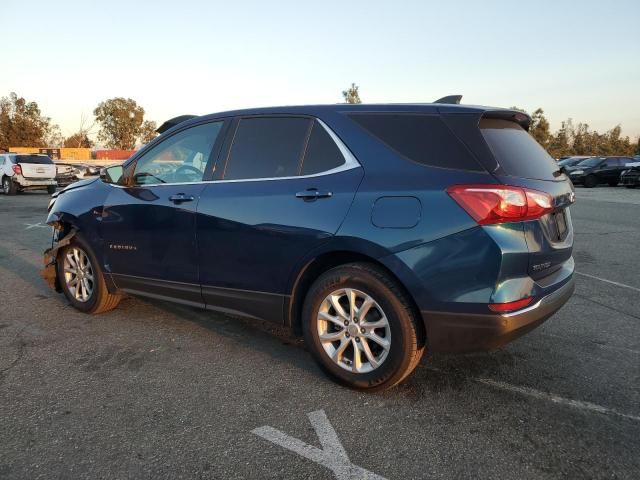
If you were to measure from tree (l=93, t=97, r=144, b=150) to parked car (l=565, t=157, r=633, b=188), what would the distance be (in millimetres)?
71904

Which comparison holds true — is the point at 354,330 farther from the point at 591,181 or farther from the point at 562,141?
the point at 562,141

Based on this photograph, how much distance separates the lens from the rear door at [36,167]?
18.7 meters

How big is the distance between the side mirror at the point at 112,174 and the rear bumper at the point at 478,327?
305cm

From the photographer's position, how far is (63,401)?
9.78 ft

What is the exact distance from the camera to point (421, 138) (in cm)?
295

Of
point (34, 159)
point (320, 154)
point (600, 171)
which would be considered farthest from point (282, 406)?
point (600, 171)

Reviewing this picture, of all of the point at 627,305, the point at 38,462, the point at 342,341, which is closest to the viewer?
the point at 38,462

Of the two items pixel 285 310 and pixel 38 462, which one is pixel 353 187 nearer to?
pixel 285 310

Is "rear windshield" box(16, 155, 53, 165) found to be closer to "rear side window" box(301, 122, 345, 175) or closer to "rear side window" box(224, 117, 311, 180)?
"rear side window" box(224, 117, 311, 180)

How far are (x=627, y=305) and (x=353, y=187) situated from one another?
3.58 metres

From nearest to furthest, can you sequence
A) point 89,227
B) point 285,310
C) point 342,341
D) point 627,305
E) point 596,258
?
point 342,341
point 285,310
point 89,227
point 627,305
point 596,258

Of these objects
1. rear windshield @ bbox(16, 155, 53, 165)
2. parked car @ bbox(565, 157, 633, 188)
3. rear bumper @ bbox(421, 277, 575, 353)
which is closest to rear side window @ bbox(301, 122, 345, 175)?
rear bumper @ bbox(421, 277, 575, 353)

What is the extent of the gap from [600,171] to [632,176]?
322 centimetres

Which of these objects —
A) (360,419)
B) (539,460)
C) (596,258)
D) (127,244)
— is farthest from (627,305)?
(127,244)
